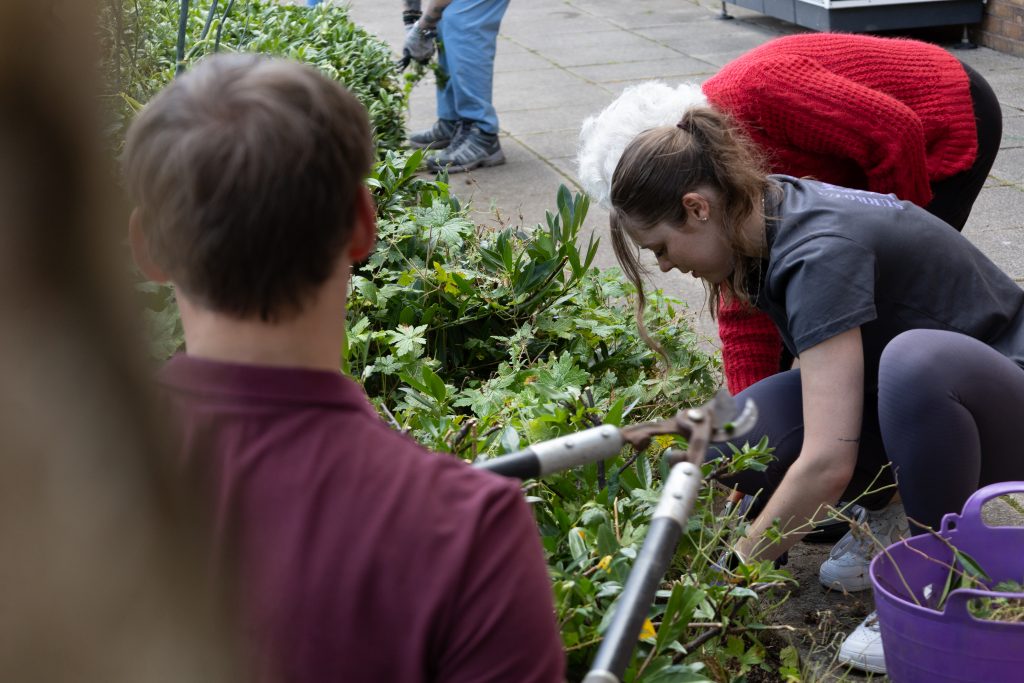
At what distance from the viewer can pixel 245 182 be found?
974 millimetres

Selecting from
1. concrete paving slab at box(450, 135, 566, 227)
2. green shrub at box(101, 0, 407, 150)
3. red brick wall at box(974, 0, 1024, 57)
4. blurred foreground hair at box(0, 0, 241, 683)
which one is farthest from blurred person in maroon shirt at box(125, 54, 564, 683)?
red brick wall at box(974, 0, 1024, 57)

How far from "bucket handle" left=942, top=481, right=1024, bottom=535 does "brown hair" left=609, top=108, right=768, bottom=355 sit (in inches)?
28.2

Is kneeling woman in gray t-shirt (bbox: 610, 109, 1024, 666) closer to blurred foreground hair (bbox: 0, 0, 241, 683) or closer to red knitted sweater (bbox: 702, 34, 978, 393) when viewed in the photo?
red knitted sweater (bbox: 702, 34, 978, 393)

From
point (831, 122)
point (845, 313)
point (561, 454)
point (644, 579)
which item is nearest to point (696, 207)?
point (845, 313)

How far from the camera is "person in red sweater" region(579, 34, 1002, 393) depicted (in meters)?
2.99

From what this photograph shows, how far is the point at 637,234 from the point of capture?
2637mm

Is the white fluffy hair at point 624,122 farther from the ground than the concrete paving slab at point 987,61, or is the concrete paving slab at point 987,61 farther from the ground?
the white fluffy hair at point 624,122

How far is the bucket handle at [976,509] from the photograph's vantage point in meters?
2.13

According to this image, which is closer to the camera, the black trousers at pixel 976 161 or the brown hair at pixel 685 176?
the brown hair at pixel 685 176

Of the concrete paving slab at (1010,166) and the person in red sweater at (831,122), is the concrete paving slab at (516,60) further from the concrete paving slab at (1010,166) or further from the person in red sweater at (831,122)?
the person in red sweater at (831,122)

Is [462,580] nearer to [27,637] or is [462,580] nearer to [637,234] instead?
[27,637]

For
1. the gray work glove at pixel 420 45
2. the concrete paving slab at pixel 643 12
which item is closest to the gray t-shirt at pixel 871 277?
the gray work glove at pixel 420 45

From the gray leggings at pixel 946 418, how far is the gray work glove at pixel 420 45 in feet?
15.2

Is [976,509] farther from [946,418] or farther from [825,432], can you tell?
[825,432]
